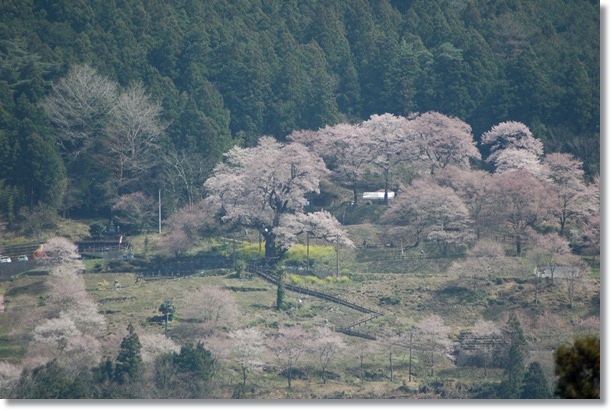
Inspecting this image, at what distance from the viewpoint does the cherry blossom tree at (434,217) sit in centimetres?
6047

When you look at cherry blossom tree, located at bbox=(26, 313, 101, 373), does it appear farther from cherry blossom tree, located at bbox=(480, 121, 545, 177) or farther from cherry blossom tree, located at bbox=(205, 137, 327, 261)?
cherry blossom tree, located at bbox=(480, 121, 545, 177)

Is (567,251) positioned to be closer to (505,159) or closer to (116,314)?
(505,159)

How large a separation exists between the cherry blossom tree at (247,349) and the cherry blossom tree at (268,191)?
10.3 m

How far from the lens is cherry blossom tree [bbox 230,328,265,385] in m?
49.8

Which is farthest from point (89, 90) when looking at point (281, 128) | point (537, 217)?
point (537, 217)

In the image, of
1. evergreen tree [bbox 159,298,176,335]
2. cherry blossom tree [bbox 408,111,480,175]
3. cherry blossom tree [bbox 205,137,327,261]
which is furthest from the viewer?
cherry blossom tree [bbox 408,111,480,175]

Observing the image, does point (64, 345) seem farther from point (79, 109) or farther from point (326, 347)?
point (79, 109)

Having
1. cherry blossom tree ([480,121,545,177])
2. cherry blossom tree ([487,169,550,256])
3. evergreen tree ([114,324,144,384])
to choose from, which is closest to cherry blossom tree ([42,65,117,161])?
cherry blossom tree ([480,121,545,177])

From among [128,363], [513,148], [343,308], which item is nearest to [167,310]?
Result: [128,363]

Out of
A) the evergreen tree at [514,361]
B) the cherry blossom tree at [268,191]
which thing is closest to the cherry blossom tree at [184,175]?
the cherry blossom tree at [268,191]

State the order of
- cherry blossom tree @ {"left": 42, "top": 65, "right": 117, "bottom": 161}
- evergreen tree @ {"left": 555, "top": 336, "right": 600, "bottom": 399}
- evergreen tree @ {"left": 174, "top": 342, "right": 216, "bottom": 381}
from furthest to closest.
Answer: cherry blossom tree @ {"left": 42, "top": 65, "right": 117, "bottom": 161}, evergreen tree @ {"left": 174, "top": 342, "right": 216, "bottom": 381}, evergreen tree @ {"left": 555, "top": 336, "right": 600, "bottom": 399}

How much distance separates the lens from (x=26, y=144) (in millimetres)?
64188

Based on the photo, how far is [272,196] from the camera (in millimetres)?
62500

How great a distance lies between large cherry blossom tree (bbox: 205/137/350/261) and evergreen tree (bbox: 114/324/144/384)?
13.7 metres
